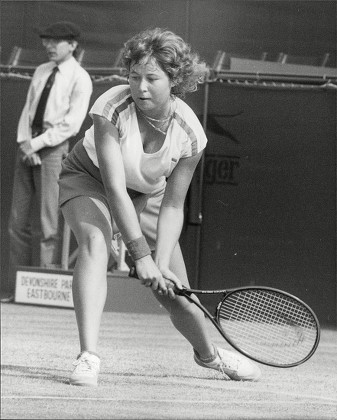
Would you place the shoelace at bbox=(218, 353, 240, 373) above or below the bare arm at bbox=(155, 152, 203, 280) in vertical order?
below

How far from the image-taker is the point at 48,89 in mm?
8867

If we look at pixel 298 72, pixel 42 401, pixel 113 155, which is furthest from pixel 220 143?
pixel 42 401

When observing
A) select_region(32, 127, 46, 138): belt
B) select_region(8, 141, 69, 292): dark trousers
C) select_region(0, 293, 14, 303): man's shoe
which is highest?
select_region(32, 127, 46, 138): belt

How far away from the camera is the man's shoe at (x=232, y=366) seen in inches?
214

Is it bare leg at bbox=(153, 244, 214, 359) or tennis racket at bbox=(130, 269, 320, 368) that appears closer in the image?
tennis racket at bbox=(130, 269, 320, 368)

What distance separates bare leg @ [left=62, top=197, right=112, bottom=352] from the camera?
4914mm

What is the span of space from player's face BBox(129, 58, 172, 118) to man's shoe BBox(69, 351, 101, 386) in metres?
1.04

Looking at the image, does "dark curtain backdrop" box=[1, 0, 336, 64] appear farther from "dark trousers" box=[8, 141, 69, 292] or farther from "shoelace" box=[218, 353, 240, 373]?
"shoelace" box=[218, 353, 240, 373]

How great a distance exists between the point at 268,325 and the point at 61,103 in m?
4.01

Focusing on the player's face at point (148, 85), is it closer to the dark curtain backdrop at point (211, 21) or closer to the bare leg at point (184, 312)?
the bare leg at point (184, 312)

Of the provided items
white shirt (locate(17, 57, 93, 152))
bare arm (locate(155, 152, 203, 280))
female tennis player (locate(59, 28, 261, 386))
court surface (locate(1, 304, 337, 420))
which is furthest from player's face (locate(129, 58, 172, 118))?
white shirt (locate(17, 57, 93, 152))

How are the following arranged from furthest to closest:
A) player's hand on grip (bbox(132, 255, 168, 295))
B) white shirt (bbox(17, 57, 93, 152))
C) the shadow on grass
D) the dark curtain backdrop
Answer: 1. the dark curtain backdrop
2. white shirt (bbox(17, 57, 93, 152))
3. the shadow on grass
4. player's hand on grip (bbox(132, 255, 168, 295))

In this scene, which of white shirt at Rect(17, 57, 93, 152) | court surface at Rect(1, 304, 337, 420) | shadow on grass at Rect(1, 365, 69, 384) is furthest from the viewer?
white shirt at Rect(17, 57, 93, 152)

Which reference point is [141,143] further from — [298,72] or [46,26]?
[46,26]
